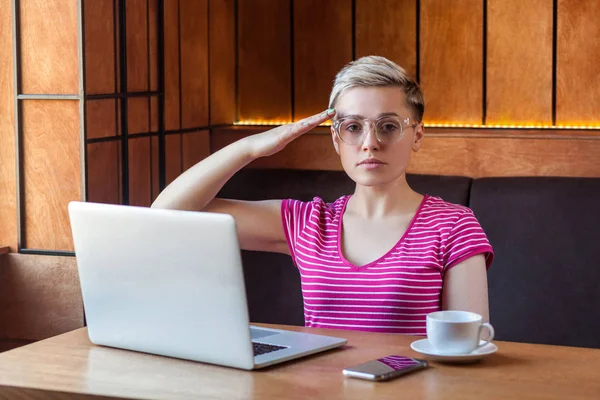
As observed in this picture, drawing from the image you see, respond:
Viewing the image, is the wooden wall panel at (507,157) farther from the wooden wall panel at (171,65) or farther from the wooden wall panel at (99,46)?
the wooden wall panel at (99,46)

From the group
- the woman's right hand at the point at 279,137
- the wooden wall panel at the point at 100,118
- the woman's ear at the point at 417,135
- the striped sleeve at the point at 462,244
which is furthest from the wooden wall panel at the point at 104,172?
the striped sleeve at the point at 462,244

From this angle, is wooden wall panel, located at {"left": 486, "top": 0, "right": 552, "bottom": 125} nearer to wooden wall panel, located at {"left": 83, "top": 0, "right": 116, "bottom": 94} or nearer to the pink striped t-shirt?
wooden wall panel, located at {"left": 83, "top": 0, "right": 116, "bottom": 94}

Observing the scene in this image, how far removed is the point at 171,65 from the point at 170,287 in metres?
1.85

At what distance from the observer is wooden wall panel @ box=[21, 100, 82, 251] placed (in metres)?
2.85

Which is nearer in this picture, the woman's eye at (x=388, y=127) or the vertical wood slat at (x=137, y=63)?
the woman's eye at (x=388, y=127)

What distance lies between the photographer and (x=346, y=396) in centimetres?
140

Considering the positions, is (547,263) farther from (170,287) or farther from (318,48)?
(170,287)

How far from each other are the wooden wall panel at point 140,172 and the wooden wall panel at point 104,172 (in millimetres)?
81

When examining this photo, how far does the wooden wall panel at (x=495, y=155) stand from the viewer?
3.18 m

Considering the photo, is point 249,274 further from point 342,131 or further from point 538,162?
point 342,131

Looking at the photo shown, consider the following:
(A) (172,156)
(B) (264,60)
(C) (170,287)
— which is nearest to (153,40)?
(A) (172,156)

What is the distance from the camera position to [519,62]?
11.3ft

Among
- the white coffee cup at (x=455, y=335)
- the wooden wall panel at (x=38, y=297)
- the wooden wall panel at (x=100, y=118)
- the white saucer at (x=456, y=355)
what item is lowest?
the wooden wall panel at (x=38, y=297)

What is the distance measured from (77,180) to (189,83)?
0.75m
